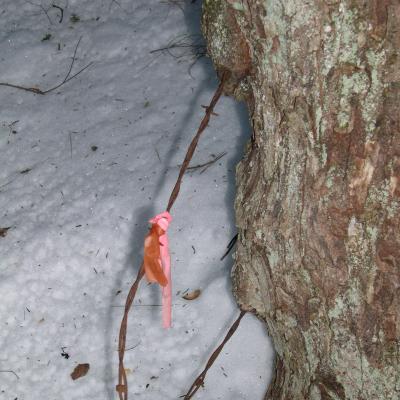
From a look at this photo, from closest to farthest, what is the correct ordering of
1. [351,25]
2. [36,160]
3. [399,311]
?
[351,25], [399,311], [36,160]

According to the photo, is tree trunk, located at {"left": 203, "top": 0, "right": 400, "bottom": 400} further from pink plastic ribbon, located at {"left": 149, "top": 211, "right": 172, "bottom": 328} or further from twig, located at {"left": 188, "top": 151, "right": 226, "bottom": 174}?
twig, located at {"left": 188, "top": 151, "right": 226, "bottom": 174}

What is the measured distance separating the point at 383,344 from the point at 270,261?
0.27 meters

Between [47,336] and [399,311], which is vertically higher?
[399,311]

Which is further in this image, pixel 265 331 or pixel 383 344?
pixel 265 331

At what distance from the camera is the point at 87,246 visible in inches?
77.5

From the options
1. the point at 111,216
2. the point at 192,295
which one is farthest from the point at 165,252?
the point at 111,216

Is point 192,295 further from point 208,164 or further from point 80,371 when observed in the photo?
point 208,164

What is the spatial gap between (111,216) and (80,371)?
50 cm

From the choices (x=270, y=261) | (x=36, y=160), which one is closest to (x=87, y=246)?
(x=36, y=160)

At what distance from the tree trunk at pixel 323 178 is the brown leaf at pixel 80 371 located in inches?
24.0

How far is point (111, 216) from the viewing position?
2.03 metres

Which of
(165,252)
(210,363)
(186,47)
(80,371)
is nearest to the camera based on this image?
(165,252)

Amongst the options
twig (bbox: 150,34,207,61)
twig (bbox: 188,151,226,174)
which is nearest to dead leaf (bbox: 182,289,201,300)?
twig (bbox: 188,151,226,174)

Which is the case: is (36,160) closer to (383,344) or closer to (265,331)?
(265,331)
